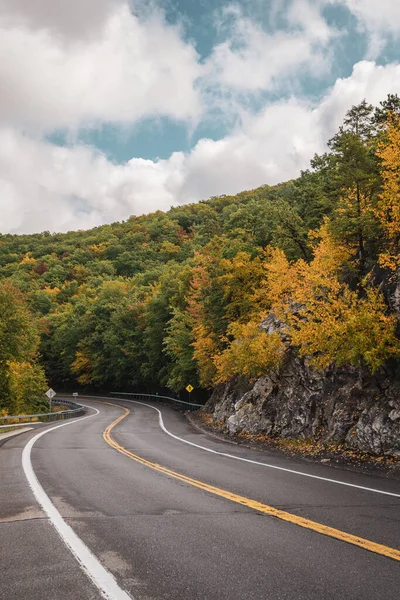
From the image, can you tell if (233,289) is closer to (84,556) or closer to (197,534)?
(197,534)

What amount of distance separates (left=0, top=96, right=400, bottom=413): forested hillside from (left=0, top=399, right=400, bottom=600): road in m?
4.96

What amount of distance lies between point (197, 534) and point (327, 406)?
1063cm

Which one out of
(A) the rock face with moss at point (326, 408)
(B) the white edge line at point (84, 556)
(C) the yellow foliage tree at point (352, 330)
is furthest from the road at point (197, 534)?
(C) the yellow foliage tree at point (352, 330)

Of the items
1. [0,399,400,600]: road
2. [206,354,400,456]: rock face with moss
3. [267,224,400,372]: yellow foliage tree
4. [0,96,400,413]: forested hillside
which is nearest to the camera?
[0,399,400,600]: road

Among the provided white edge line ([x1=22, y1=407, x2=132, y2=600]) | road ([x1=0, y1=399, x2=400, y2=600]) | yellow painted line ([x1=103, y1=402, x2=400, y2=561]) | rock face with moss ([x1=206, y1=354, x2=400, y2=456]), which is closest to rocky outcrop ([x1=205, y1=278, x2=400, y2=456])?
rock face with moss ([x1=206, y1=354, x2=400, y2=456])

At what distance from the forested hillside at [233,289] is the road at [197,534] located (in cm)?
496

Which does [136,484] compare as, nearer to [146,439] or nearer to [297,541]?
[297,541]

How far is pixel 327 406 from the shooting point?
48.2 feet

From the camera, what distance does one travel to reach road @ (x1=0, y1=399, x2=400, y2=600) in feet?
12.2

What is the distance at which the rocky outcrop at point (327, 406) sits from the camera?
11594 mm

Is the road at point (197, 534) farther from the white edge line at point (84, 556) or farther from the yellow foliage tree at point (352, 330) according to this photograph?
the yellow foliage tree at point (352, 330)

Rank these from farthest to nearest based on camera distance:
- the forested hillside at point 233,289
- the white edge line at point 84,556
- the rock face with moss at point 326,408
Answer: the forested hillside at point 233,289
the rock face with moss at point 326,408
the white edge line at point 84,556

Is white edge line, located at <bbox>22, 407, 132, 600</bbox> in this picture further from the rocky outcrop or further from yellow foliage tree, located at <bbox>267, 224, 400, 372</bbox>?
the rocky outcrop

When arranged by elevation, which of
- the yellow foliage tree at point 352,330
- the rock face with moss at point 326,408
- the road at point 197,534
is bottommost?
the road at point 197,534
